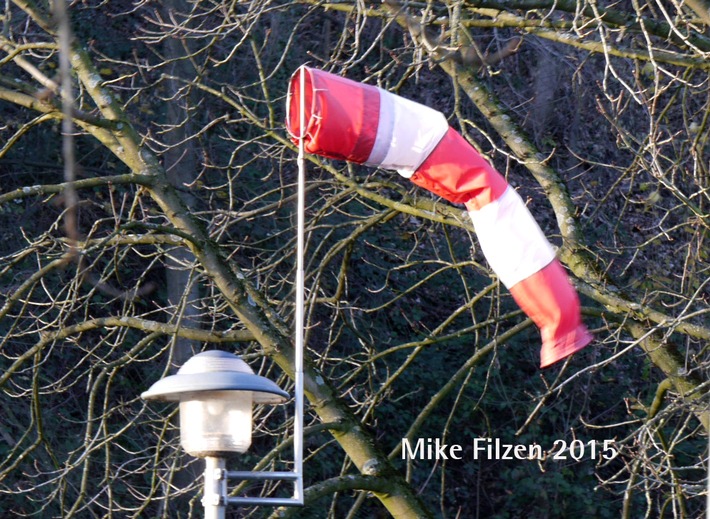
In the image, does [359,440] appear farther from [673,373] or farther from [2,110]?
[2,110]

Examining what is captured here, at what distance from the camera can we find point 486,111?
6.17m

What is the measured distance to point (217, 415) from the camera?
12.1ft

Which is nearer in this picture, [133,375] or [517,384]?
[133,375]

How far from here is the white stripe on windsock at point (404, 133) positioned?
Answer: 163 inches

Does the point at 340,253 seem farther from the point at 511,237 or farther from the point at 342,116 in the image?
the point at 342,116

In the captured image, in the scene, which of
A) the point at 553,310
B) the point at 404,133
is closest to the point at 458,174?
the point at 404,133

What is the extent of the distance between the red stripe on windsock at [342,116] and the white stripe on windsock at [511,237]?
50cm

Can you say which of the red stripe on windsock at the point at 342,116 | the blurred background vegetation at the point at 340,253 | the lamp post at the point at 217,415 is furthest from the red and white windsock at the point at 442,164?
the lamp post at the point at 217,415

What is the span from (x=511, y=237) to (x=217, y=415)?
4.16ft

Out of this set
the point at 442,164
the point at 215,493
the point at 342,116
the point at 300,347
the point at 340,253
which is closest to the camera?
the point at 215,493

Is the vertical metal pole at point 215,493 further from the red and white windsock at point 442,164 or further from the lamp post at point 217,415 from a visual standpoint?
the red and white windsock at point 442,164

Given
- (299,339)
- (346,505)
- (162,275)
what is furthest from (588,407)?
(299,339)

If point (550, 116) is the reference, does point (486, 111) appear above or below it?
above

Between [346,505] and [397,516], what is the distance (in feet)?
12.4
